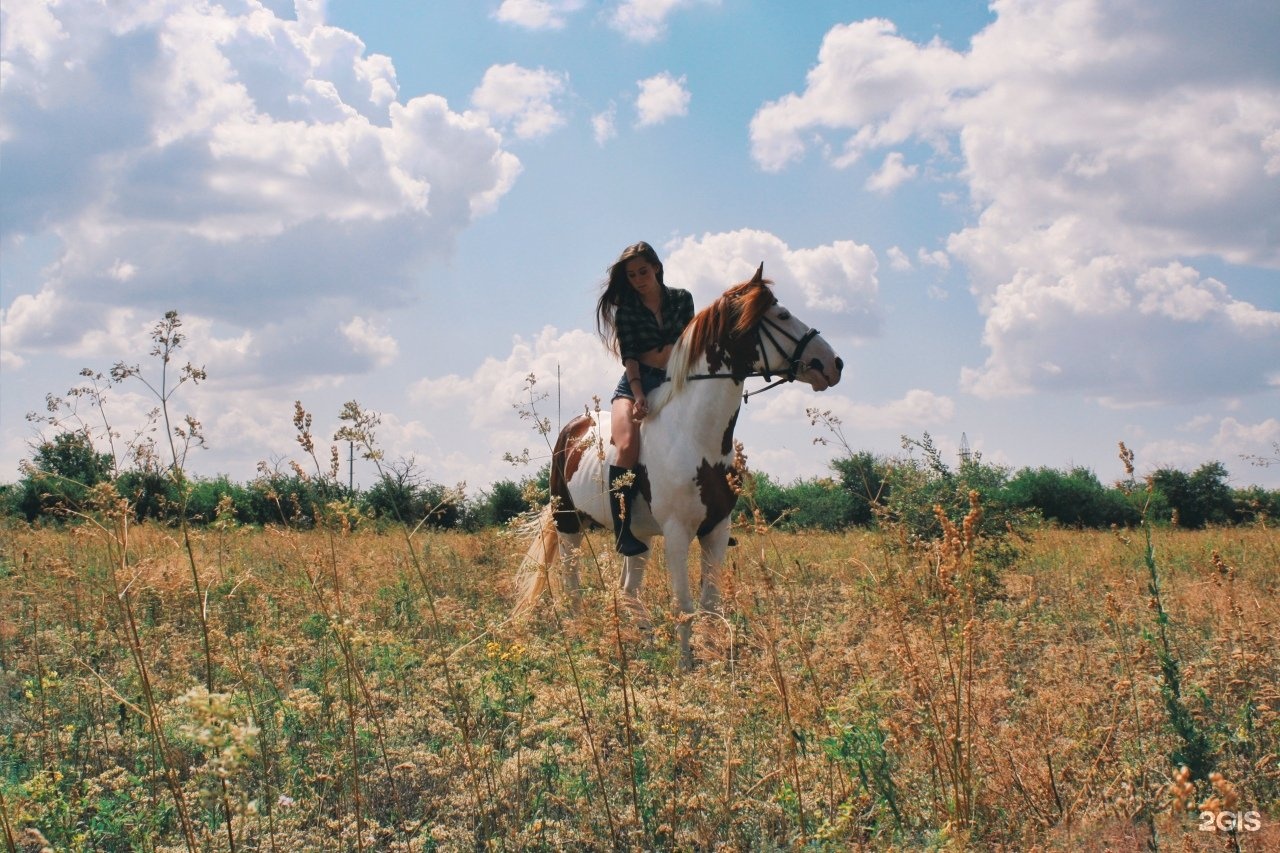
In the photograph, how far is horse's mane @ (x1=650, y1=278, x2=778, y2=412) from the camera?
561cm

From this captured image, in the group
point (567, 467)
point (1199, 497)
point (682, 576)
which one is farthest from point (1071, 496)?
point (682, 576)

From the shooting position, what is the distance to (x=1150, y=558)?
2.57m

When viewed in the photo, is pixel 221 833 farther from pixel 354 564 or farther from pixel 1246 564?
pixel 1246 564

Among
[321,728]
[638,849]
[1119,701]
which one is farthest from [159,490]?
[1119,701]

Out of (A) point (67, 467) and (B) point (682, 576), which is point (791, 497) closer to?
(B) point (682, 576)

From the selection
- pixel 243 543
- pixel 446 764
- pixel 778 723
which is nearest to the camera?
pixel 446 764

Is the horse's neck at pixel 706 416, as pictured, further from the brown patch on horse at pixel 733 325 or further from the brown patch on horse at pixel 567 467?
the brown patch on horse at pixel 567 467

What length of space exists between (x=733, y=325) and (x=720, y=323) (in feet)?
0.29

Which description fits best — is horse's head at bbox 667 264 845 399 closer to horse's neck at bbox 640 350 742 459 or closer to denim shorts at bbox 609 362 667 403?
horse's neck at bbox 640 350 742 459

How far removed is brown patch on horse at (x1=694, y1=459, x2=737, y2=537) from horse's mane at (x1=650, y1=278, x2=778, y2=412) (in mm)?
622

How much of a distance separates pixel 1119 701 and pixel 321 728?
10.9 feet

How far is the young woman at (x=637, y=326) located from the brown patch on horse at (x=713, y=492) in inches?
25.5

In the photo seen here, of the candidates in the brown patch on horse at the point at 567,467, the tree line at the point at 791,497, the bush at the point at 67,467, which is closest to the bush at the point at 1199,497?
the tree line at the point at 791,497

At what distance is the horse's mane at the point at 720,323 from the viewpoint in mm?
5605
